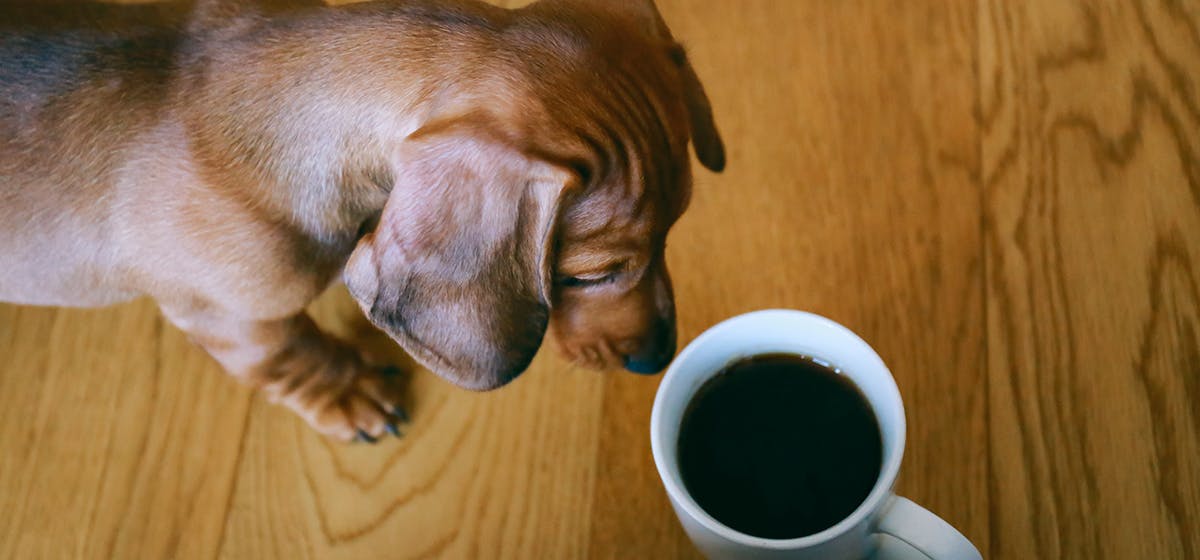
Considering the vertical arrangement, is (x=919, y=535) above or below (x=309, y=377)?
above

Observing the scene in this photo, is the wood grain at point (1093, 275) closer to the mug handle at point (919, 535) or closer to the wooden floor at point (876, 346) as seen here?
the wooden floor at point (876, 346)

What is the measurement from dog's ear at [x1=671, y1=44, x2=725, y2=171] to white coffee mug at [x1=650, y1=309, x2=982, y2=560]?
0.86ft

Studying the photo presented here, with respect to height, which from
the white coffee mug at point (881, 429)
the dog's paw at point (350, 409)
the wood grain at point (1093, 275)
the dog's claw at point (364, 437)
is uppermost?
the white coffee mug at point (881, 429)

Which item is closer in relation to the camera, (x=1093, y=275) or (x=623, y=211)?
(x=623, y=211)

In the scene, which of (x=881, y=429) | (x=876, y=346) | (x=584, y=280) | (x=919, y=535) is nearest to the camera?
(x=919, y=535)

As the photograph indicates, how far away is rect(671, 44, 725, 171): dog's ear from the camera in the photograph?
1154mm

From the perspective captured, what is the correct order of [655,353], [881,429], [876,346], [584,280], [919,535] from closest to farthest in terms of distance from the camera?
[919,535], [881,429], [584,280], [655,353], [876,346]

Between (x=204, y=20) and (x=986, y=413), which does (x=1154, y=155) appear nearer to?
(x=986, y=413)

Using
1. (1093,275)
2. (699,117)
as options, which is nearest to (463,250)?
(699,117)

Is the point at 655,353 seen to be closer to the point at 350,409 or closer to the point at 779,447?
the point at 779,447

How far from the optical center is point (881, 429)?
40.4 inches

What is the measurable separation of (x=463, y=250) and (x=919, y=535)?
487 millimetres

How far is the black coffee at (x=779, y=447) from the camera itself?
1.04m

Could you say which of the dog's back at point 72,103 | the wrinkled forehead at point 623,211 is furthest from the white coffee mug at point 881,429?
the dog's back at point 72,103
